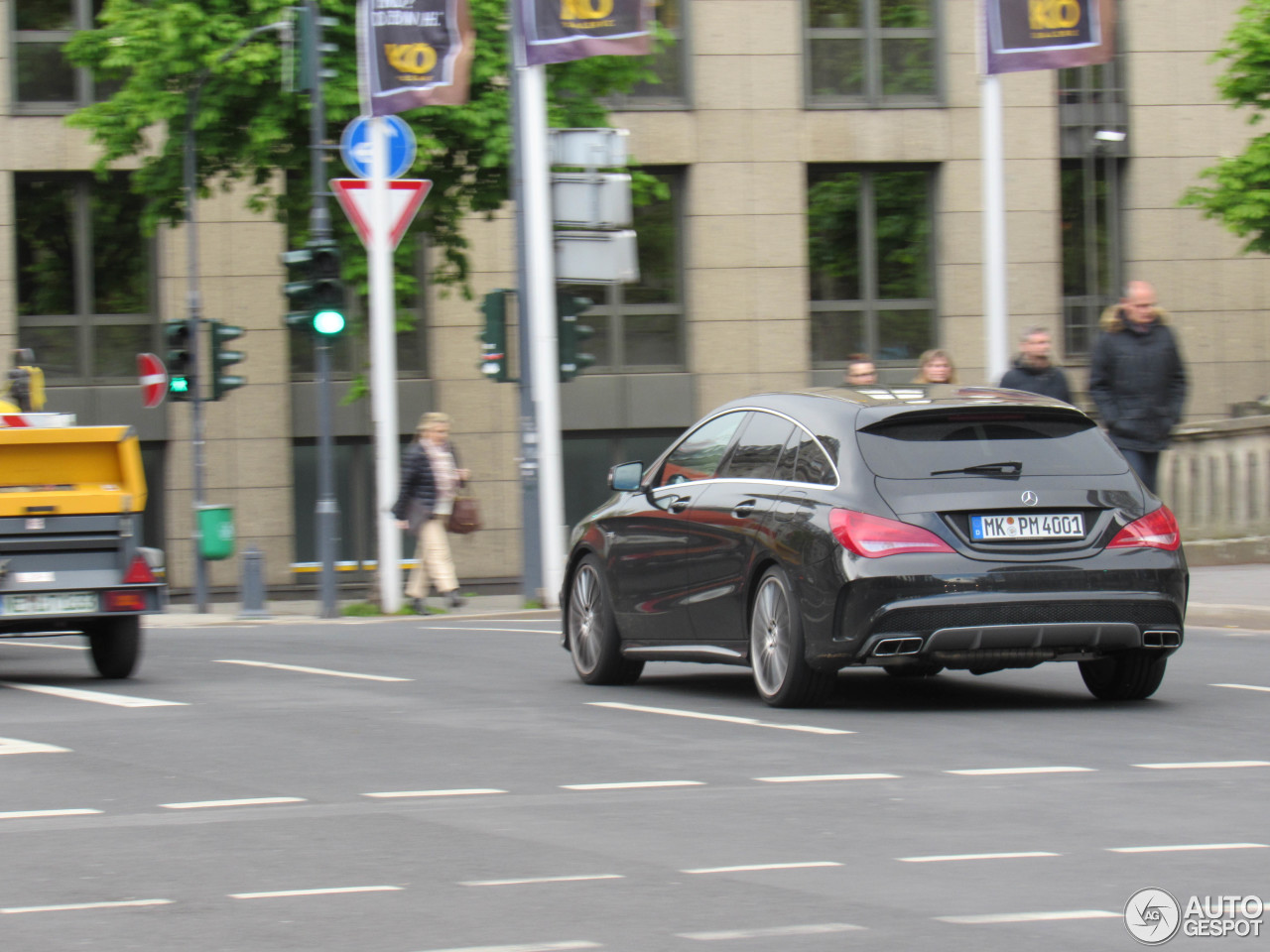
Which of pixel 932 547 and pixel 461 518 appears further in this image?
pixel 461 518

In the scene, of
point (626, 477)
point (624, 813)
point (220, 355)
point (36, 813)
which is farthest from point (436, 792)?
point (220, 355)

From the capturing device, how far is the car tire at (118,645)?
1282 cm

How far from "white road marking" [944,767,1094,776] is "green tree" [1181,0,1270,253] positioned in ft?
64.7

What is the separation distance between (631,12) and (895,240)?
1306 cm

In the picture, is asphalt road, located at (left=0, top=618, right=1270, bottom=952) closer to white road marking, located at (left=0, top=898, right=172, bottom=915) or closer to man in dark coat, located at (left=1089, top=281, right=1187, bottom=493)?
white road marking, located at (left=0, top=898, right=172, bottom=915)

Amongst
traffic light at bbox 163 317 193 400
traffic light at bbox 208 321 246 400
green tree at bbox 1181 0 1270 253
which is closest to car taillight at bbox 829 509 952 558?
traffic light at bbox 208 321 246 400

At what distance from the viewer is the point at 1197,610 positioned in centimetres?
1470

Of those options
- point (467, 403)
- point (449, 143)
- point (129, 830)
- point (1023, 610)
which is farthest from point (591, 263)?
point (129, 830)

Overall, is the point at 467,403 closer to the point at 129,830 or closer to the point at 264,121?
the point at 264,121

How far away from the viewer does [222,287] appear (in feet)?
96.7

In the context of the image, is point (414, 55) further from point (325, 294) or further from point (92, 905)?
point (92, 905)

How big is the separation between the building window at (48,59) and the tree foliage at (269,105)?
4.76 m

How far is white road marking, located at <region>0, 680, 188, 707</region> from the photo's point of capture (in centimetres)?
1112

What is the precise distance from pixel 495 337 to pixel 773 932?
15.6m
